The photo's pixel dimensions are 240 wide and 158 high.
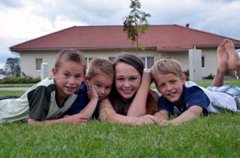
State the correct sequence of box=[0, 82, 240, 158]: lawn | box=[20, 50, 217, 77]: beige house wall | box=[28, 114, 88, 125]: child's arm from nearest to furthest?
box=[0, 82, 240, 158]: lawn < box=[28, 114, 88, 125]: child's arm < box=[20, 50, 217, 77]: beige house wall

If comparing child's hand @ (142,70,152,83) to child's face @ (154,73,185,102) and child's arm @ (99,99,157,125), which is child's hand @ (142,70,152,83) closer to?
child's face @ (154,73,185,102)

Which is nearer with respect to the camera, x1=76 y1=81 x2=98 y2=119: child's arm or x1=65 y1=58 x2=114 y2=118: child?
x1=76 y1=81 x2=98 y2=119: child's arm

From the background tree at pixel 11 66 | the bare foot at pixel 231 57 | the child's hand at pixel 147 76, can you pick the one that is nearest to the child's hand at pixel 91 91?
the child's hand at pixel 147 76

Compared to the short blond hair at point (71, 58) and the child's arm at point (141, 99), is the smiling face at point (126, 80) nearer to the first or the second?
the child's arm at point (141, 99)

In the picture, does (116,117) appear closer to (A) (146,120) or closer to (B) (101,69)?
(A) (146,120)

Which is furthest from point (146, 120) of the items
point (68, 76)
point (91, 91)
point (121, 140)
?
point (121, 140)

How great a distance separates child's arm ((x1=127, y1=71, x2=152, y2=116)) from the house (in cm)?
3020

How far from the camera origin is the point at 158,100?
522 centimetres

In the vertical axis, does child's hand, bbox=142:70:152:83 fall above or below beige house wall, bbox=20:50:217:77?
below

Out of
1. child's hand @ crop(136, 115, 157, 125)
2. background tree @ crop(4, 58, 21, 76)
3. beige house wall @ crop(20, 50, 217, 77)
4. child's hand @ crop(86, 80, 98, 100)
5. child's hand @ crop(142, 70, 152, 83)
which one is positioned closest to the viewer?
child's hand @ crop(136, 115, 157, 125)

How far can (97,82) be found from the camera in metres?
5.00

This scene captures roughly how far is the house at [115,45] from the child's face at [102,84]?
99.0 feet

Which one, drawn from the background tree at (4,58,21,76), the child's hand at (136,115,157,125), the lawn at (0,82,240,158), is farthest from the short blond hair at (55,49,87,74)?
the background tree at (4,58,21,76)

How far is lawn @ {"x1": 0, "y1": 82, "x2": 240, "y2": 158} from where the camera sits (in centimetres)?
286
